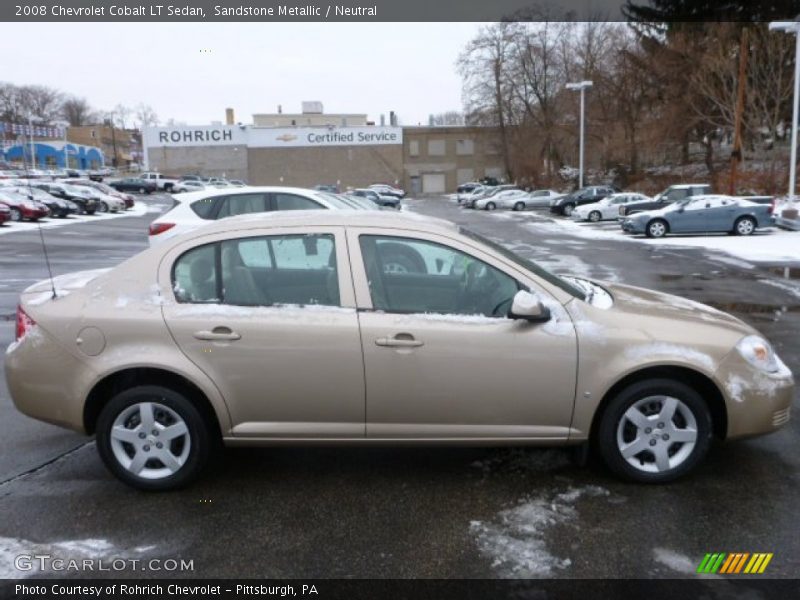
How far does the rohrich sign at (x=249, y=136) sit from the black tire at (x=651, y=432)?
75467 mm

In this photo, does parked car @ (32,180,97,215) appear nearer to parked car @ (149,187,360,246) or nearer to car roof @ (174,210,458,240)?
parked car @ (149,187,360,246)

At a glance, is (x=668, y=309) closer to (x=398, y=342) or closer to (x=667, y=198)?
(x=398, y=342)

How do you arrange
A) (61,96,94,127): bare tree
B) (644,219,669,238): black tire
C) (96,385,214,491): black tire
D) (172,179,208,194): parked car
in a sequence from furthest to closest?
1. (61,96,94,127): bare tree
2. (172,179,208,194): parked car
3. (644,219,669,238): black tire
4. (96,385,214,491): black tire

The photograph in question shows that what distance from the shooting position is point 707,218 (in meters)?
22.8

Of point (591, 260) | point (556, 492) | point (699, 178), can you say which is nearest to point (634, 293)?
point (556, 492)

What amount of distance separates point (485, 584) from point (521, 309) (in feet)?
4.77

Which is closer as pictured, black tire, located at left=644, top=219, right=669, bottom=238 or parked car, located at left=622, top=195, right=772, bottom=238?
parked car, located at left=622, top=195, right=772, bottom=238

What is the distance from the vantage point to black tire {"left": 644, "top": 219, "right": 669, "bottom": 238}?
23.5 metres

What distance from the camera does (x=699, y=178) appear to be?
45188 millimetres

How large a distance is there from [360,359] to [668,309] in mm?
1981

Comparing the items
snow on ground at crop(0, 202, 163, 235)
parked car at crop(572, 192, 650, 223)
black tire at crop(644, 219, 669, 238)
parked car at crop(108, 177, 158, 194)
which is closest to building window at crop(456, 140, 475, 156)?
parked car at crop(108, 177, 158, 194)

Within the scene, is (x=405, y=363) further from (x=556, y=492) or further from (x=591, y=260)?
(x=591, y=260)

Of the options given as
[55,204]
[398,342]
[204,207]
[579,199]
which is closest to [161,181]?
[55,204]

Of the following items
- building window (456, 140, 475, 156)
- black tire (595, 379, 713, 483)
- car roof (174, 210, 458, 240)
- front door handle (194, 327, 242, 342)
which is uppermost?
building window (456, 140, 475, 156)
